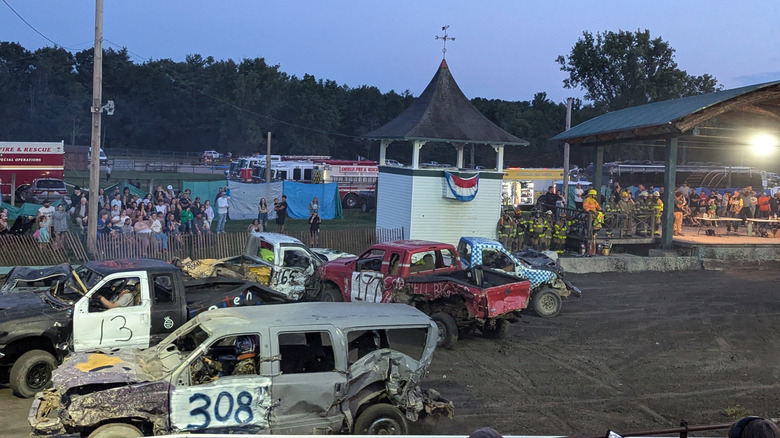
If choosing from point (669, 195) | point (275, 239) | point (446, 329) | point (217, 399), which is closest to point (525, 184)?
point (669, 195)

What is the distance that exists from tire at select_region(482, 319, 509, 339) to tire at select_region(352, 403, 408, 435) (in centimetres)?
602

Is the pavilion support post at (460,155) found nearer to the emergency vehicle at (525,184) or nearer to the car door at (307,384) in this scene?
the emergency vehicle at (525,184)

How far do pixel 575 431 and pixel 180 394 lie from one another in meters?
4.90

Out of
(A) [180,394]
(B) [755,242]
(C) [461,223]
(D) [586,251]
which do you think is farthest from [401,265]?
(B) [755,242]

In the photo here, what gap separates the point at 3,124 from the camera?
60031 mm

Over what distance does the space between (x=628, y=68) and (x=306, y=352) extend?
57.1 m

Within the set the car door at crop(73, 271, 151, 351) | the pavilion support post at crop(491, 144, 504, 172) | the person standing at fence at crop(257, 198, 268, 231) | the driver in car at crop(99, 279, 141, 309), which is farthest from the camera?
the person standing at fence at crop(257, 198, 268, 231)

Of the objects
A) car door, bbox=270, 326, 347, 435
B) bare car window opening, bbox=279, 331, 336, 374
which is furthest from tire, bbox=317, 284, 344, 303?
car door, bbox=270, 326, 347, 435

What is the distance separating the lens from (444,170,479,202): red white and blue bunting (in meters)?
23.0

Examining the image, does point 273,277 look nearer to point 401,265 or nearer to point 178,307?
point 401,265

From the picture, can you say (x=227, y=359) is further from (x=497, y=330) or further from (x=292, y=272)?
(x=292, y=272)

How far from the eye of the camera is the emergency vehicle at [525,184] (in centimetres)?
3862

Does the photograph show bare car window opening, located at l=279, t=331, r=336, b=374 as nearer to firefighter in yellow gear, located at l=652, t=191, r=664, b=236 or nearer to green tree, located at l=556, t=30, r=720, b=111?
firefighter in yellow gear, located at l=652, t=191, r=664, b=236

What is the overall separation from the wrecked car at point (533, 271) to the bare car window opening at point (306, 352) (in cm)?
776
